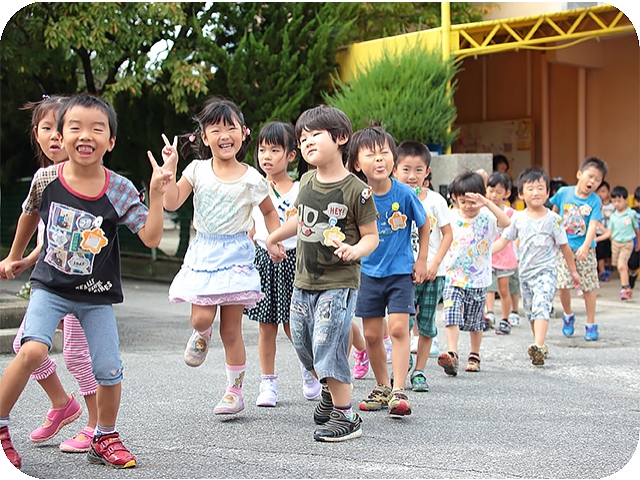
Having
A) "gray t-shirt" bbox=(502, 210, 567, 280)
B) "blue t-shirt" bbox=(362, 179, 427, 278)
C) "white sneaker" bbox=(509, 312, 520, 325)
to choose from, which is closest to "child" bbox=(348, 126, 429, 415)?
"blue t-shirt" bbox=(362, 179, 427, 278)

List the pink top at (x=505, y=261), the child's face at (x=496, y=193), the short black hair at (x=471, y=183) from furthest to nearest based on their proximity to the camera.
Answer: the pink top at (x=505, y=261), the child's face at (x=496, y=193), the short black hair at (x=471, y=183)

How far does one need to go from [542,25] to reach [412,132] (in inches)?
113

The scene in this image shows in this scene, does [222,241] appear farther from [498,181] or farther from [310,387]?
[498,181]

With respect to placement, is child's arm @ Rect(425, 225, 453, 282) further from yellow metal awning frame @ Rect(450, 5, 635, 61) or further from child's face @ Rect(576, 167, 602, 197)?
yellow metal awning frame @ Rect(450, 5, 635, 61)

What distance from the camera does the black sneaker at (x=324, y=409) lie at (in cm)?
478

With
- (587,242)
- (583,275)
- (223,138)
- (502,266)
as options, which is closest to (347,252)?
(223,138)

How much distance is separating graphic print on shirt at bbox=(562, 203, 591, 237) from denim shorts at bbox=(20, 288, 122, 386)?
6.03 m

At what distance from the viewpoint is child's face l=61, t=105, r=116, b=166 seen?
3912 millimetres

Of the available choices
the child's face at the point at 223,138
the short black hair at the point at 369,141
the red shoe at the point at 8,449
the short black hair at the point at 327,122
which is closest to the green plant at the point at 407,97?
the short black hair at the point at 369,141

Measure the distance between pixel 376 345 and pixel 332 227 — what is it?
3.09 feet

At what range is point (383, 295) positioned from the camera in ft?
17.2

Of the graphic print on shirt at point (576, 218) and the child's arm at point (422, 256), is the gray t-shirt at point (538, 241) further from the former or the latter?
the child's arm at point (422, 256)

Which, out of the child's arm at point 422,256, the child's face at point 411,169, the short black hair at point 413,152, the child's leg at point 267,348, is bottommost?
the child's leg at point 267,348

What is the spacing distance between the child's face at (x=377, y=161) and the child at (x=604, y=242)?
9463 mm
